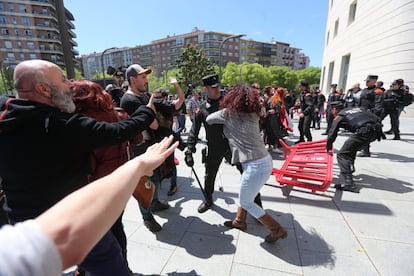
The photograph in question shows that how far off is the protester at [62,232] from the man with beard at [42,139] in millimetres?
733

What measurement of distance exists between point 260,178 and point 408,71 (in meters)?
16.4

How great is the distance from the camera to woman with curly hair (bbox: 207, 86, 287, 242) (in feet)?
7.79

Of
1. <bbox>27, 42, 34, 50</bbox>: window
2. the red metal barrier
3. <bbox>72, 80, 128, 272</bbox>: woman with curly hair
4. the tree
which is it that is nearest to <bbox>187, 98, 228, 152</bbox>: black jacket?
<bbox>72, 80, 128, 272</bbox>: woman with curly hair

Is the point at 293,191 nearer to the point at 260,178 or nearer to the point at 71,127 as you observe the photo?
the point at 260,178

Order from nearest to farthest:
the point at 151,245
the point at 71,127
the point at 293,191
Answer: the point at 71,127 → the point at 151,245 → the point at 293,191

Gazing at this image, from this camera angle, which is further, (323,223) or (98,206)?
(323,223)

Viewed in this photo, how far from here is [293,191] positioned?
12.8ft

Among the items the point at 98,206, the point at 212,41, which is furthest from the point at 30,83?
the point at 212,41

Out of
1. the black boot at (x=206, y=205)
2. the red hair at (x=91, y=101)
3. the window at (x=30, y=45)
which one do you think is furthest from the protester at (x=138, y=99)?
the window at (x=30, y=45)

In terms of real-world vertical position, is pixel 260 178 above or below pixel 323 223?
above

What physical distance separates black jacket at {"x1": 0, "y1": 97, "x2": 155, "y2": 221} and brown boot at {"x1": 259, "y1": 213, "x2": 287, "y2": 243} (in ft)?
5.88

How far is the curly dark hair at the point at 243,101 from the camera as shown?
2.36 m

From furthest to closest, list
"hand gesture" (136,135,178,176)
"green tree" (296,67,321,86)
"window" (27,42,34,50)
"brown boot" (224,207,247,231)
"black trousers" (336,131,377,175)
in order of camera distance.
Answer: "green tree" (296,67,321,86)
"window" (27,42,34,50)
"black trousers" (336,131,377,175)
"brown boot" (224,207,247,231)
"hand gesture" (136,135,178,176)

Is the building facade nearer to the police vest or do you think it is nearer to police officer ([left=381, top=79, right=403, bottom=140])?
police officer ([left=381, top=79, right=403, bottom=140])
